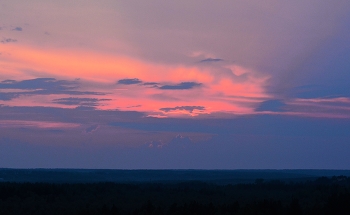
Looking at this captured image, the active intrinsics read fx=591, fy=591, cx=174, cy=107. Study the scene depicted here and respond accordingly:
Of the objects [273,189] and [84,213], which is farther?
[273,189]

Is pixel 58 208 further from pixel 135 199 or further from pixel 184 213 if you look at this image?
pixel 184 213

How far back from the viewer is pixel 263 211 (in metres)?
61.2

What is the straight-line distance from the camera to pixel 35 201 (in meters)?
93.4

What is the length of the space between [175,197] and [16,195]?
2777 centimetres

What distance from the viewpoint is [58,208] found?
84500 millimetres

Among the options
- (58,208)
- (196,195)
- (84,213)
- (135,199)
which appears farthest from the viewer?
(196,195)

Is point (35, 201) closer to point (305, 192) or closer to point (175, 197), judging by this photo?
point (175, 197)

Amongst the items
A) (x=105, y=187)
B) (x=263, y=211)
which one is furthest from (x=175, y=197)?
(x=263, y=211)

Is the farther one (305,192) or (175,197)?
(305,192)

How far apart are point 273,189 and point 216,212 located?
7930cm

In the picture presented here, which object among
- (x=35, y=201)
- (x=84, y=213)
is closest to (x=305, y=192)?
(x=35, y=201)

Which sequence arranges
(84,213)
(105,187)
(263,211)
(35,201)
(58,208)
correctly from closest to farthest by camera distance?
(263,211)
(84,213)
(58,208)
(35,201)
(105,187)

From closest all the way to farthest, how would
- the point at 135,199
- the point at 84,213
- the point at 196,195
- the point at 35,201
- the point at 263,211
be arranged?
the point at 263,211
the point at 84,213
the point at 35,201
the point at 135,199
the point at 196,195

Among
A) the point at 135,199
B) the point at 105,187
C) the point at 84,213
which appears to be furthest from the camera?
the point at 105,187
